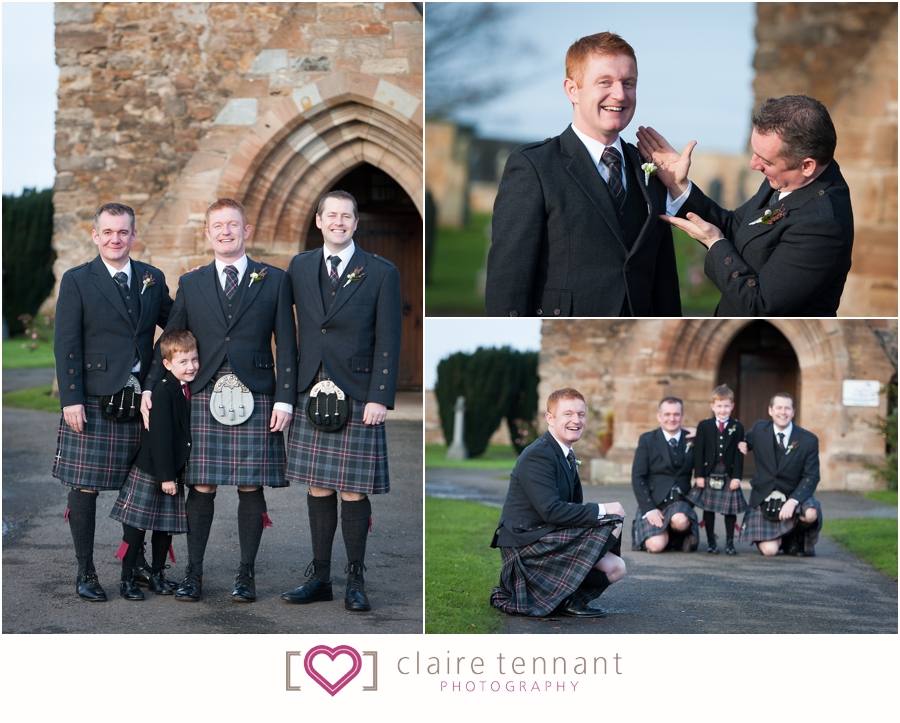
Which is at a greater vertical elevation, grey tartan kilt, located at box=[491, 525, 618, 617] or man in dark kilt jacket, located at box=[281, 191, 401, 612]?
man in dark kilt jacket, located at box=[281, 191, 401, 612]

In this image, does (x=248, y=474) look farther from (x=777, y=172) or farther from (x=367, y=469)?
(x=777, y=172)

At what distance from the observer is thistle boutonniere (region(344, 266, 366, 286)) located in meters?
3.93

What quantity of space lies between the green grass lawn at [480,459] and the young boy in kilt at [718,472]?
2116mm

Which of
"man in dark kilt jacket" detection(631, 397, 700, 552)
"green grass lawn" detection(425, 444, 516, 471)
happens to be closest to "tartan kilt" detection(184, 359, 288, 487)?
"man in dark kilt jacket" detection(631, 397, 700, 552)

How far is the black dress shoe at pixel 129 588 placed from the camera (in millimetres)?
4078

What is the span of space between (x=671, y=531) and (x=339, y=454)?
2471 millimetres

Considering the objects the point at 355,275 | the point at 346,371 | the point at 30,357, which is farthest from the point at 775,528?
the point at 30,357

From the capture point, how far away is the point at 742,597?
4.38m

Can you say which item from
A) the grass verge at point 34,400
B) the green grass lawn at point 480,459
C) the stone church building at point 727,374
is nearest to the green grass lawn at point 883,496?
the stone church building at point 727,374

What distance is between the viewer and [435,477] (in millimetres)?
7562

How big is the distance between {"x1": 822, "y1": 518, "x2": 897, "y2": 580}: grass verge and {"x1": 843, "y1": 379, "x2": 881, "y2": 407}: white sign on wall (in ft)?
2.80
